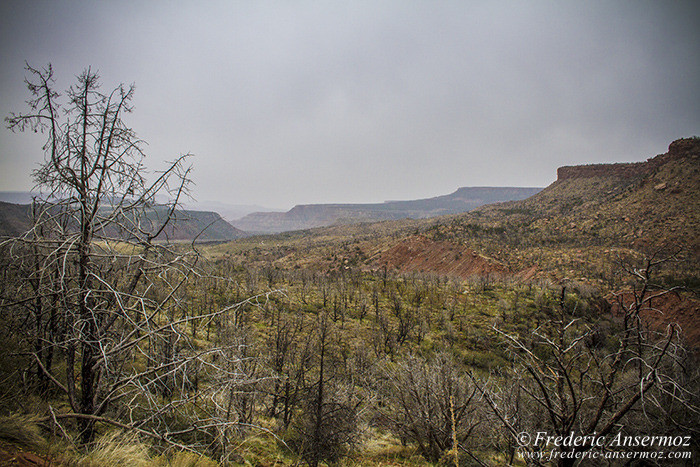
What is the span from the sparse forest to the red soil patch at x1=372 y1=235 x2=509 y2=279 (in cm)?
1130

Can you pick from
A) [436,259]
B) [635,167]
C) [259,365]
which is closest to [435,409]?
[259,365]

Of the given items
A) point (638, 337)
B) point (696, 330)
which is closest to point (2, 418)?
point (638, 337)

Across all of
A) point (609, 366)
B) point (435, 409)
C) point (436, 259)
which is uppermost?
point (609, 366)

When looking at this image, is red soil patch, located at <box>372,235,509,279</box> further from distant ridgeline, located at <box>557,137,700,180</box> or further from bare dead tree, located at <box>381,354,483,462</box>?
distant ridgeline, located at <box>557,137,700,180</box>

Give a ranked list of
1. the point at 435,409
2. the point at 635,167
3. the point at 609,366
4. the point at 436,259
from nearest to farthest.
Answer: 1. the point at 609,366
2. the point at 435,409
3. the point at 436,259
4. the point at 635,167

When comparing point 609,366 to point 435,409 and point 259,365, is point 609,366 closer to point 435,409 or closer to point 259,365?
point 435,409

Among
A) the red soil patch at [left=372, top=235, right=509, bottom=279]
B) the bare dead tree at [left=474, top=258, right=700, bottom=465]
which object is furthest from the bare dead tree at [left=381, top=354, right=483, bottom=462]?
the red soil patch at [left=372, top=235, right=509, bottom=279]

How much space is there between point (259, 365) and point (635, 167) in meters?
96.1

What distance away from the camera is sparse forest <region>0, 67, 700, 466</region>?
3172mm

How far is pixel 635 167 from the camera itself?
67.3 meters

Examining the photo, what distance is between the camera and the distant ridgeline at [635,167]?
48.1 m

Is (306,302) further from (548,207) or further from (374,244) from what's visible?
(548,207)

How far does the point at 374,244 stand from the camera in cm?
6688

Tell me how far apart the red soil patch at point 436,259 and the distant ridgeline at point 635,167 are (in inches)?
1530
